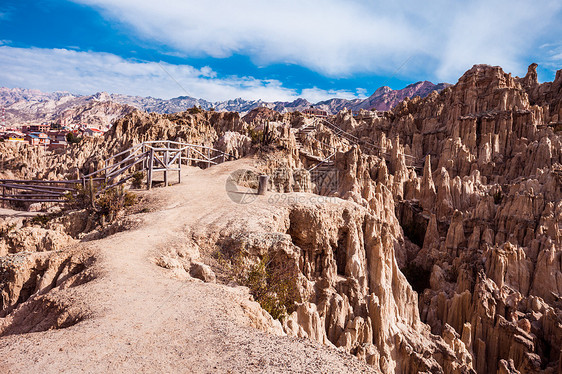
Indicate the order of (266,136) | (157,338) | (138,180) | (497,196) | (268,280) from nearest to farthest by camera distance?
(157,338) < (268,280) < (138,180) < (266,136) < (497,196)

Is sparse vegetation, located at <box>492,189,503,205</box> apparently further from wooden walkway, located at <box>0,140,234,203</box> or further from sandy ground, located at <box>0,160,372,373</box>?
sandy ground, located at <box>0,160,372,373</box>

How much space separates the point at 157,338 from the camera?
5.50 metres

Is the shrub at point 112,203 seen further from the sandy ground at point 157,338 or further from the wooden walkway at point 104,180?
the sandy ground at point 157,338

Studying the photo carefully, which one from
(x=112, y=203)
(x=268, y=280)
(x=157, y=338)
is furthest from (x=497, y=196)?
(x=157, y=338)

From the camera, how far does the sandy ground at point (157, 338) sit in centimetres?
484

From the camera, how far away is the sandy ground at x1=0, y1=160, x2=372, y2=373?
4844 millimetres

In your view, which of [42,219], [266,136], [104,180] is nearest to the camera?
[42,219]

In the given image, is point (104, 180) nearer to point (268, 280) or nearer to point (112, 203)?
point (112, 203)

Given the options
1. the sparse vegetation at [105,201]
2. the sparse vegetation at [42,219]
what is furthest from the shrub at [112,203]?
the sparse vegetation at [42,219]

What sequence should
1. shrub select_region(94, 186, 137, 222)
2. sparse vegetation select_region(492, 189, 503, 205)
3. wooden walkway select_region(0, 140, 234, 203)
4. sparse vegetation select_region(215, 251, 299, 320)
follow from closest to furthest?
sparse vegetation select_region(215, 251, 299, 320) < shrub select_region(94, 186, 137, 222) < wooden walkway select_region(0, 140, 234, 203) < sparse vegetation select_region(492, 189, 503, 205)

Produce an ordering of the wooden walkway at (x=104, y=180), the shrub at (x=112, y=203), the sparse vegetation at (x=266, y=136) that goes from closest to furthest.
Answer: the shrub at (x=112, y=203) → the wooden walkway at (x=104, y=180) → the sparse vegetation at (x=266, y=136)

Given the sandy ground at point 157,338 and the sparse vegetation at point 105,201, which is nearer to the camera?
the sandy ground at point 157,338

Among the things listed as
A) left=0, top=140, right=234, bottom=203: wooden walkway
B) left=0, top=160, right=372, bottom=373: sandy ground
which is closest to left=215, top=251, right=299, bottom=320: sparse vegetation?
left=0, top=160, right=372, bottom=373: sandy ground

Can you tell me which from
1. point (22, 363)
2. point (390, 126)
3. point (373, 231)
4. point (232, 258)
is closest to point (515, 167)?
point (390, 126)
